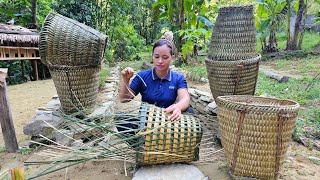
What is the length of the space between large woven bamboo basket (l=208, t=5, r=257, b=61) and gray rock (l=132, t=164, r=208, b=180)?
1.20 m

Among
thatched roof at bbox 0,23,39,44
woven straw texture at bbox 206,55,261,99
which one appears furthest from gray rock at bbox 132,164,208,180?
thatched roof at bbox 0,23,39,44

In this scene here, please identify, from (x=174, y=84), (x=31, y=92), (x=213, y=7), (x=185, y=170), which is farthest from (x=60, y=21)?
(x=213, y=7)

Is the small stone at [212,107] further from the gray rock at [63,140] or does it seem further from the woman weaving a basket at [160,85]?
the gray rock at [63,140]

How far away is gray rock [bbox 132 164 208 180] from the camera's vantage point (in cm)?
203

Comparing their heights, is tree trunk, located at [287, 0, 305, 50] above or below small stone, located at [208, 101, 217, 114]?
above

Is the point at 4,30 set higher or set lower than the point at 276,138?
higher

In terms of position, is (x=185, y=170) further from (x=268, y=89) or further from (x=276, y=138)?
(x=268, y=89)

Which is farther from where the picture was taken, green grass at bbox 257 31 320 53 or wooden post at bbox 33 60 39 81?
green grass at bbox 257 31 320 53

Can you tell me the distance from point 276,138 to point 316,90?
12.7ft

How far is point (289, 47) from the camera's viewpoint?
38.9 feet

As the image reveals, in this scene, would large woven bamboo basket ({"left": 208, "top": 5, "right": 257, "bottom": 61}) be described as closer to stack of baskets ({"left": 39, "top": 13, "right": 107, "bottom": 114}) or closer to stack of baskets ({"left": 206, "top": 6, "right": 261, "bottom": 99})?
stack of baskets ({"left": 206, "top": 6, "right": 261, "bottom": 99})

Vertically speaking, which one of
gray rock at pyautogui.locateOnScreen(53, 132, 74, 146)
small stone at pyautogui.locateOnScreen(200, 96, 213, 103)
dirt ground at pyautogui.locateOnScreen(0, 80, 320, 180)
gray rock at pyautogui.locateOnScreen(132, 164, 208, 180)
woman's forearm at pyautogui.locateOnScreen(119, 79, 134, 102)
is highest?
woman's forearm at pyautogui.locateOnScreen(119, 79, 134, 102)

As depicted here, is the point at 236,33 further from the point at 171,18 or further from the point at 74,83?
the point at 171,18

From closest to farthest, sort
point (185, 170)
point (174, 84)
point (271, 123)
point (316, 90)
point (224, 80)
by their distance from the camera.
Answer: point (271, 123), point (185, 170), point (174, 84), point (224, 80), point (316, 90)
